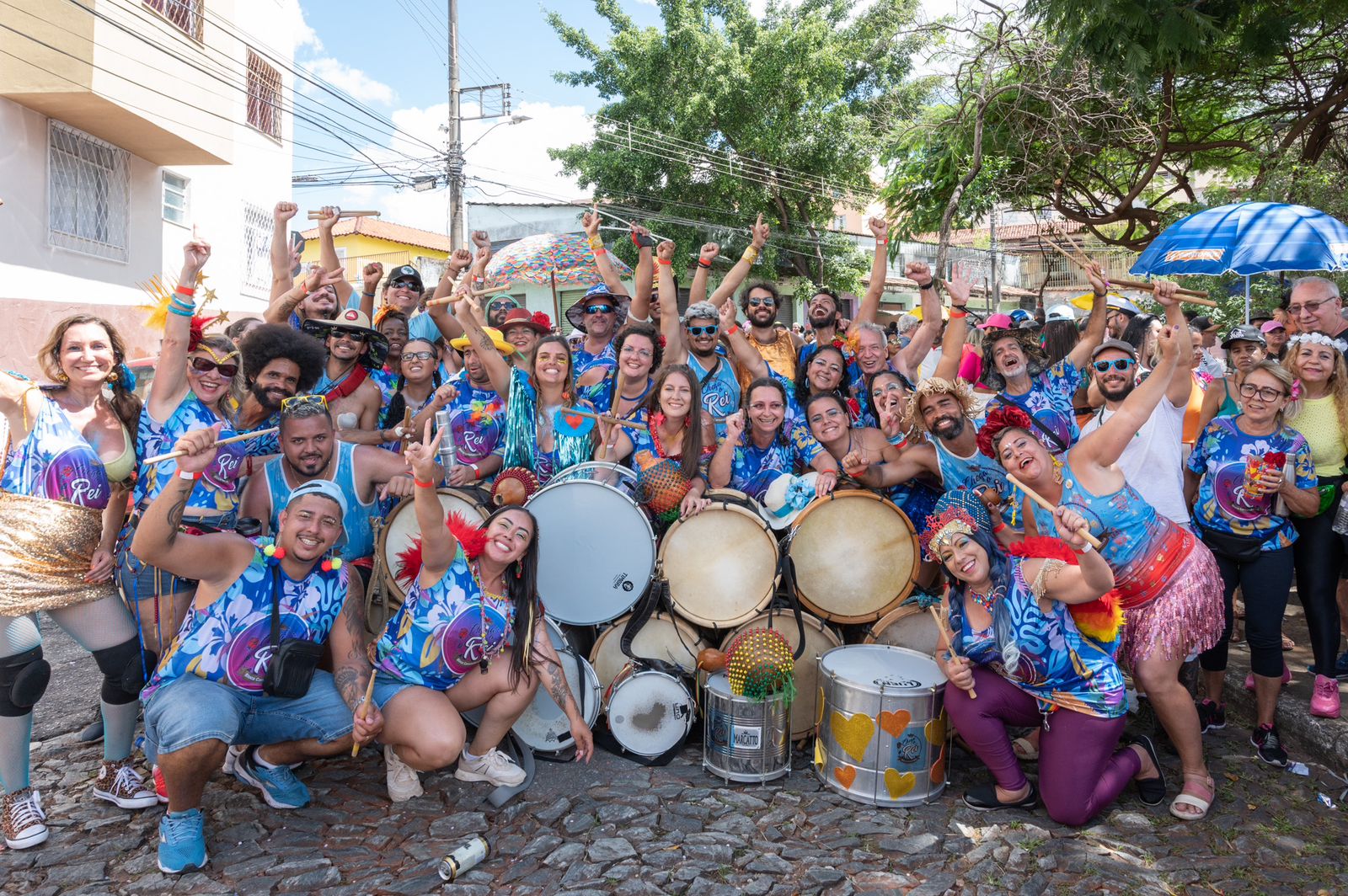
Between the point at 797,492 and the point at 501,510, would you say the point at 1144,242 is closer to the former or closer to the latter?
the point at 797,492

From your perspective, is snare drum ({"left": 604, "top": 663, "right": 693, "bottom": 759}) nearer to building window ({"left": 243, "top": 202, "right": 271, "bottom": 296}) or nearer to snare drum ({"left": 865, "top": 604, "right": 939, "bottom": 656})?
snare drum ({"left": 865, "top": 604, "right": 939, "bottom": 656})

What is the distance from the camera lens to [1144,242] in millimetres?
11734

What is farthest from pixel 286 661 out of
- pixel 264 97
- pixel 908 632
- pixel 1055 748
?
pixel 264 97

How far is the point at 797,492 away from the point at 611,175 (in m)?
17.6

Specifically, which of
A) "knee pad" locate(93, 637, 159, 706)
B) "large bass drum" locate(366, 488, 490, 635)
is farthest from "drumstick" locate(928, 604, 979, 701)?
"knee pad" locate(93, 637, 159, 706)

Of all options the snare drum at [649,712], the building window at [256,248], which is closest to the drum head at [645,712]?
the snare drum at [649,712]

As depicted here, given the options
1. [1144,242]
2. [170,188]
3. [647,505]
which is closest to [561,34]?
[170,188]

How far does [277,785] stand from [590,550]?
1721 millimetres

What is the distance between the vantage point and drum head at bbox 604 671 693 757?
4.31 meters

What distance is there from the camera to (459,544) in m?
3.89

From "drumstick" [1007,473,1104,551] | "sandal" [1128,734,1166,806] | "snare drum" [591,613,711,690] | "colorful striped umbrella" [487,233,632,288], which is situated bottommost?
"sandal" [1128,734,1166,806]

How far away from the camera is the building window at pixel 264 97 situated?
15.4m

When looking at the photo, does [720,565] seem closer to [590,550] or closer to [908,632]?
[590,550]

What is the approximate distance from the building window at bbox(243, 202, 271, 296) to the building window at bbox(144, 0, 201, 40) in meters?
3.18
